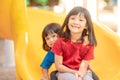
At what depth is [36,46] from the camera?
5.98 ft

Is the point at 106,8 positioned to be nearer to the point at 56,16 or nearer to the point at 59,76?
the point at 56,16

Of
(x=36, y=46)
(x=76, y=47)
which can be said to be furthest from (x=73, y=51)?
(x=36, y=46)

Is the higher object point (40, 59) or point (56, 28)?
point (56, 28)

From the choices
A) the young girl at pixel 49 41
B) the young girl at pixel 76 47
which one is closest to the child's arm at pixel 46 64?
the young girl at pixel 49 41

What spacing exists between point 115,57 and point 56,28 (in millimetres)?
372

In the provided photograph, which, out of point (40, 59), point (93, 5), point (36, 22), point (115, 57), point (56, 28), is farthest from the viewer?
point (93, 5)

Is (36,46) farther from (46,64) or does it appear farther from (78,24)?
(78,24)

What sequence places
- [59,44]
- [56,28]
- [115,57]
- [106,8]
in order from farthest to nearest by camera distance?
A: 1. [106,8]
2. [115,57]
3. [56,28]
4. [59,44]

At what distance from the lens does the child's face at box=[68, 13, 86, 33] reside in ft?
4.32

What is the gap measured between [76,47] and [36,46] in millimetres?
538

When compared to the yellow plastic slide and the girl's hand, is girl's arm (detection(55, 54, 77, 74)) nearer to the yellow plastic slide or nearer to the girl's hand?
the girl's hand

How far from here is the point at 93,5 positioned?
314cm

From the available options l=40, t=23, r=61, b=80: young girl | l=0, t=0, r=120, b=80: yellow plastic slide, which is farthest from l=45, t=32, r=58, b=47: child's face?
l=0, t=0, r=120, b=80: yellow plastic slide

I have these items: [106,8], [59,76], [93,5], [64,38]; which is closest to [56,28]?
[64,38]
